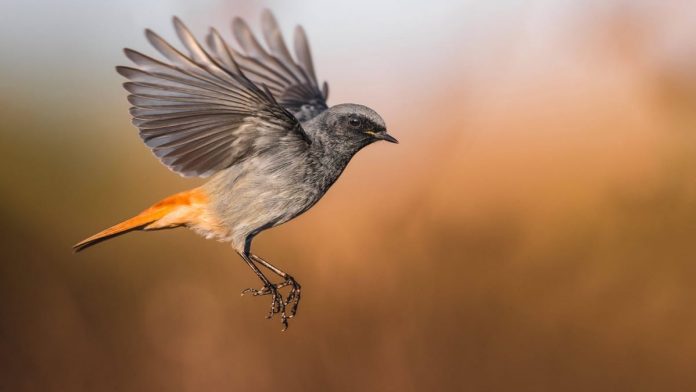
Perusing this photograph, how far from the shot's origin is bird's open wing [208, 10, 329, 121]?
148 inches

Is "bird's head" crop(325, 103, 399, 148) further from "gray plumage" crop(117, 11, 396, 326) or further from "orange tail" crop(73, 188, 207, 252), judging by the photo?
"orange tail" crop(73, 188, 207, 252)

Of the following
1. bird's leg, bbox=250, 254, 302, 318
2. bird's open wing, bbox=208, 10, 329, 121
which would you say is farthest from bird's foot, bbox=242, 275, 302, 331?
bird's open wing, bbox=208, 10, 329, 121

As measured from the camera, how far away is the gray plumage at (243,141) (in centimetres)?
267

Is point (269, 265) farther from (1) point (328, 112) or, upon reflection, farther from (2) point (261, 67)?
(2) point (261, 67)

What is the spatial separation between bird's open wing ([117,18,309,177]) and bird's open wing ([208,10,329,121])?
877 mm

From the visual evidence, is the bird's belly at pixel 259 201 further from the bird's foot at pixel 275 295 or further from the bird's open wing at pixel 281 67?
the bird's open wing at pixel 281 67

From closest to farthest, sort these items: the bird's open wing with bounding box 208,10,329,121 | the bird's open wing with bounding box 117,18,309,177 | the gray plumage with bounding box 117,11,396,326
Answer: the bird's open wing with bounding box 117,18,309,177, the gray plumage with bounding box 117,11,396,326, the bird's open wing with bounding box 208,10,329,121

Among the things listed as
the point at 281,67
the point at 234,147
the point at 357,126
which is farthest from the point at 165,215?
the point at 281,67

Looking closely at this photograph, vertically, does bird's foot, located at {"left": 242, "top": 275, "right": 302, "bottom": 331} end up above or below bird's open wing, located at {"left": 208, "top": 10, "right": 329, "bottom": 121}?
below

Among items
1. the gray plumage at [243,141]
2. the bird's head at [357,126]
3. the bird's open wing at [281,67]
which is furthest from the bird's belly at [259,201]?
the bird's open wing at [281,67]

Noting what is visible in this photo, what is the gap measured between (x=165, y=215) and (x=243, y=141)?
47 cm

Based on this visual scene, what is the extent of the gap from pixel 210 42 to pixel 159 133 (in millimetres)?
788

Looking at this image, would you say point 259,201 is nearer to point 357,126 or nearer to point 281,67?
point 357,126

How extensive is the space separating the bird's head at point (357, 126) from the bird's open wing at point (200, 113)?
135mm
